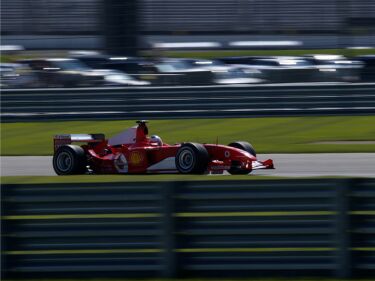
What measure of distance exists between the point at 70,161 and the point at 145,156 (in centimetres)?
107

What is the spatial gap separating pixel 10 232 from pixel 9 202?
0.23 meters

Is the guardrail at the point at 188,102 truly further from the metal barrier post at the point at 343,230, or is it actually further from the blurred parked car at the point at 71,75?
the metal barrier post at the point at 343,230

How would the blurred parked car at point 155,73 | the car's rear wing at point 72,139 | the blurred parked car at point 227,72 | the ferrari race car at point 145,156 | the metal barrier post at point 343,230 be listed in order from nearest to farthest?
1. the metal barrier post at point 343,230
2. the ferrari race car at point 145,156
3. the car's rear wing at point 72,139
4. the blurred parked car at point 155,73
5. the blurred parked car at point 227,72

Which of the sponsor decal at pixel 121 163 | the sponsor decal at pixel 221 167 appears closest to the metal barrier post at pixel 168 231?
the sponsor decal at pixel 221 167

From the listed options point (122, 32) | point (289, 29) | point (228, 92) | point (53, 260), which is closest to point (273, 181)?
point (53, 260)

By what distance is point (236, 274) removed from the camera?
20.7 feet

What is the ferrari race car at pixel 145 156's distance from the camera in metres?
11.8

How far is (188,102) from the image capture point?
19109mm

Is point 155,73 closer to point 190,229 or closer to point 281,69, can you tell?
point 281,69

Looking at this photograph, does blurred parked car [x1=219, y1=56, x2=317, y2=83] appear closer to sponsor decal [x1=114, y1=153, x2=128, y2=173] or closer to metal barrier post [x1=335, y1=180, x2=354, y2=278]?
sponsor decal [x1=114, y1=153, x2=128, y2=173]

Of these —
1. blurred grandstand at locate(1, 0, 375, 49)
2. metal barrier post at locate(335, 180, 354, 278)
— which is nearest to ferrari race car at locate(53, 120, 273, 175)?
metal barrier post at locate(335, 180, 354, 278)

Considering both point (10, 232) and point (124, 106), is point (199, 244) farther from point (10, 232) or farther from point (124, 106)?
point (124, 106)

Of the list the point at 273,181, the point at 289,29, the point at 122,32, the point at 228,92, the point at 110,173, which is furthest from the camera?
the point at 289,29

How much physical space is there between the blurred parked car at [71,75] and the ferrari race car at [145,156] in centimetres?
773
